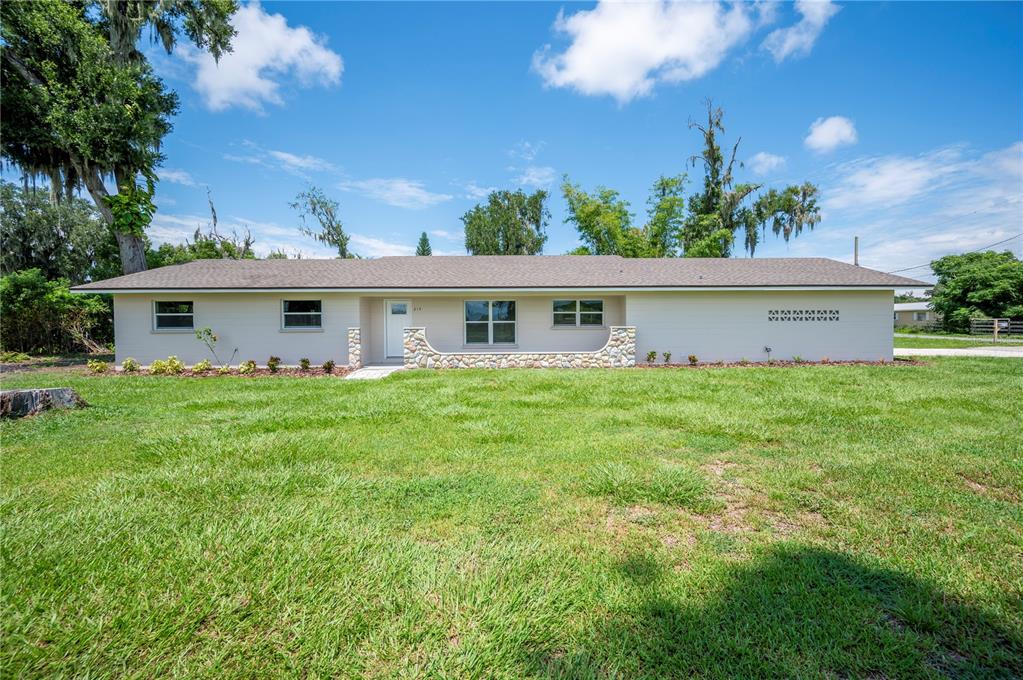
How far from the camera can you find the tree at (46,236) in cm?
2739

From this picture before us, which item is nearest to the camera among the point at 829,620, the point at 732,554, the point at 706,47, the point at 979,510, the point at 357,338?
the point at 829,620

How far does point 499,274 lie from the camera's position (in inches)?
573

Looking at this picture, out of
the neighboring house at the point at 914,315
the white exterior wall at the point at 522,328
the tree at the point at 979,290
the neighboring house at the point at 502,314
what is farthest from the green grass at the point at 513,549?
the neighboring house at the point at 914,315

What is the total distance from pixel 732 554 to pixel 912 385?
29.2 ft

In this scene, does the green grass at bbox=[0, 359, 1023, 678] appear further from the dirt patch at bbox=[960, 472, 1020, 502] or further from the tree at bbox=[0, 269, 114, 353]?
the tree at bbox=[0, 269, 114, 353]

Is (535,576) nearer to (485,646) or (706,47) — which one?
(485,646)

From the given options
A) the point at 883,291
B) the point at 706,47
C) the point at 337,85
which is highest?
the point at 706,47

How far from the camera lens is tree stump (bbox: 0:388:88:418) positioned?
5.86 meters

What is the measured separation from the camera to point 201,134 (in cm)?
1916

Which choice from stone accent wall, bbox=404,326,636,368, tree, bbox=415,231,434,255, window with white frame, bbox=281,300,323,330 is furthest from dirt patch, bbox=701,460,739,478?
tree, bbox=415,231,434,255

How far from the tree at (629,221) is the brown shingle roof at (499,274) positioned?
13041 millimetres

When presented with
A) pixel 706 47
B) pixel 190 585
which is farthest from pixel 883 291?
pixel 190 585

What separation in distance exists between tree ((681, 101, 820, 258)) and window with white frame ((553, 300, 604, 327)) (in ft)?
56.4

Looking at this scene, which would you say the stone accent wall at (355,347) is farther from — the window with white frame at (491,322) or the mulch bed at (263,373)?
the window with white frame at (491,322)
